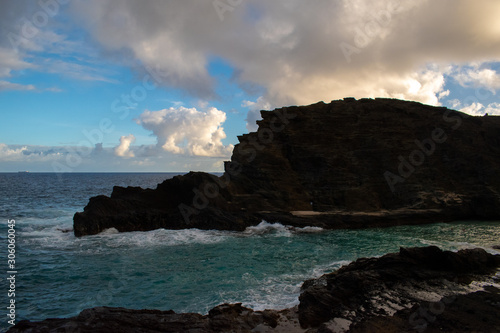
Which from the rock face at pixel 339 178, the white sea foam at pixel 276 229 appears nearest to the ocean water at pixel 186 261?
the white sea foam at pixel 276 229

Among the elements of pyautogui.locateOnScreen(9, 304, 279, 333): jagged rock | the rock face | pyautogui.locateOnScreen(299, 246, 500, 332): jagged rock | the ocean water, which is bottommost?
the ocean water

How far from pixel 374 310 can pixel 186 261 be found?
1292 cm

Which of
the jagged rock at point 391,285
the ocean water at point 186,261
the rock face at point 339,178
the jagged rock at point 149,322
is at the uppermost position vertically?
the rock face at point 339,178

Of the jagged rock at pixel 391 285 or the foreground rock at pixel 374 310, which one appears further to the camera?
the jagged rock at pixel 391 285

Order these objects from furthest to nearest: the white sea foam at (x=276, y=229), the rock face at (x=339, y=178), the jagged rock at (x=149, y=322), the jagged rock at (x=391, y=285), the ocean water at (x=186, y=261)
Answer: the rock face at (x=339, y=178) → the white sea foam at (x=276, y=229) → the ocean water at (x=186, y=261) → the jagged rock at (x=391, y=285) → the jagged rock at (x=149, y=322)

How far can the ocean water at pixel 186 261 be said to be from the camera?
44.7 feet

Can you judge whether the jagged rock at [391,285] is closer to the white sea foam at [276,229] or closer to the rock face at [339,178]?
the white sea foam at [276,229]

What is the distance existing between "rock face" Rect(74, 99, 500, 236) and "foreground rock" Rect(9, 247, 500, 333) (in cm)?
1903

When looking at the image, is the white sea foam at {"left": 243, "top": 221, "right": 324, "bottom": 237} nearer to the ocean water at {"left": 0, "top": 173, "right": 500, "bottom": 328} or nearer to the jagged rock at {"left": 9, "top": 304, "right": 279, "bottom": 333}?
the ocean water at {"left": 0, "top": 173, "right": 500, "bottom": 328}

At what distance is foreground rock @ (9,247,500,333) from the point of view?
8953 millimetres

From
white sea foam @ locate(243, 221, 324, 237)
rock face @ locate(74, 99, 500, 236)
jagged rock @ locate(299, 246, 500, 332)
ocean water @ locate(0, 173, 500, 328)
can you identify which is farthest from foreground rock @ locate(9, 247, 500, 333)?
rock face @ locate(74, 99, 500, 236)

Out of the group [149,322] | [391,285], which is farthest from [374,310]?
[149,322]

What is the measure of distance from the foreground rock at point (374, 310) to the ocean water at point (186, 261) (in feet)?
7.46

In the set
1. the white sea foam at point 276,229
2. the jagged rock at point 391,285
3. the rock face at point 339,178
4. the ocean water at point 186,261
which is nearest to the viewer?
the jagged rock at point 391,285
